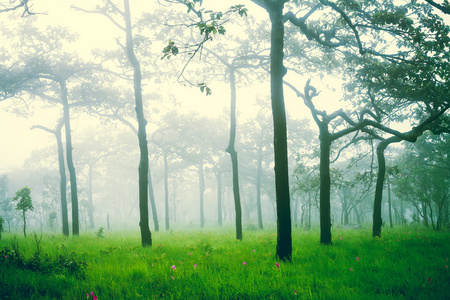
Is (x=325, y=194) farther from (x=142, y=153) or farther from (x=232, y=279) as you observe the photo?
(x=142, y=153)

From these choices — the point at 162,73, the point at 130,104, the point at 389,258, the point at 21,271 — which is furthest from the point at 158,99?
the point at 389,258

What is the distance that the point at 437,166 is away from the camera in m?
19.3

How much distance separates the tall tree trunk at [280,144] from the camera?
555cm

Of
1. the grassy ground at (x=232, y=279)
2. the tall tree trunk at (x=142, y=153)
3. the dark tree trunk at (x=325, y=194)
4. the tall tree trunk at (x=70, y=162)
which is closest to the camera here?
the grassy ground at (x=232, y=279)

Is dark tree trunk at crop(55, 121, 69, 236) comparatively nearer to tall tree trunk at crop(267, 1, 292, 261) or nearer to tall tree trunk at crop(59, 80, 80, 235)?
tall tree trunk at crop(59, 80, 80, 235)

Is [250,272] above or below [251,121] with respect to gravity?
below

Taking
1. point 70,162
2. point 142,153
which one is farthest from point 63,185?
point 142,153

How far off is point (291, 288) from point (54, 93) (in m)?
19.1

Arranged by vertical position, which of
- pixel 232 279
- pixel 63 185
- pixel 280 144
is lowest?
pixel 232 279

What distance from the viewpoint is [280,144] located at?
5707 mm

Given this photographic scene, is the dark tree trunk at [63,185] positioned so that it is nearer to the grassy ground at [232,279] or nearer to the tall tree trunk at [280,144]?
the grassy ground at [232,279]

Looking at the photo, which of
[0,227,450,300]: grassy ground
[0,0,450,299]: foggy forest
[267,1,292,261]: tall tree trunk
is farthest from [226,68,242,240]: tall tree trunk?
[267,1,292,261]: tall tree trunk

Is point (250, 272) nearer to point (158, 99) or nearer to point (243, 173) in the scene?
point (158, 99)

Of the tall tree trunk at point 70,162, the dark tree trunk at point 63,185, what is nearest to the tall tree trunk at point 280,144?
the tall tree trunk at point 70,162
